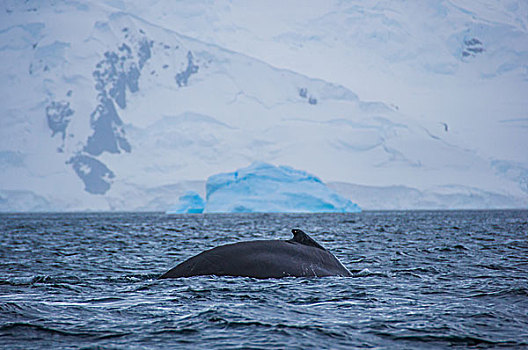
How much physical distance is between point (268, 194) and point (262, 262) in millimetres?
60679

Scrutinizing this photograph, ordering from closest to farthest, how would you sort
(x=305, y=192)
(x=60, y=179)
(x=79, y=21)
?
1. (x=305, y=192)
2. (x=60, y=179)
3. (x=79, y=21)

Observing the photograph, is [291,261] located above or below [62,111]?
below

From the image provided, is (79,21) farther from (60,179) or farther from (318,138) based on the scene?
(318,138)

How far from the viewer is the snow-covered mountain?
122 metres

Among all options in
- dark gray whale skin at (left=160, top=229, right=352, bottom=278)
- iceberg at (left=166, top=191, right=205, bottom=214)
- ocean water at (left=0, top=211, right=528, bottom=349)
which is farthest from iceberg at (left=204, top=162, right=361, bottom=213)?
dark gray whale skin at (left=160, top=229, right=352, bottom=278)

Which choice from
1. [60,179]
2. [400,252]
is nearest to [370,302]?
[400,252]

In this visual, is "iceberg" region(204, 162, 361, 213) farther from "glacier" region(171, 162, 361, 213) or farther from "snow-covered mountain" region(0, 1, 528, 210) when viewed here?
"snow-covered mountain" region(0, 1, 528, 210)

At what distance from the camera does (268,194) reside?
2788 inches

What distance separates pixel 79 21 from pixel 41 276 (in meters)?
166

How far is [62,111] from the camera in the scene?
5768 inches

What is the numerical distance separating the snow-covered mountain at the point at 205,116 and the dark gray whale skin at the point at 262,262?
4015 inches

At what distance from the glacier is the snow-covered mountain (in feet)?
135

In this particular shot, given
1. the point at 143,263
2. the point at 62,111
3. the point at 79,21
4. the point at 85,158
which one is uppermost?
the point at 79,21

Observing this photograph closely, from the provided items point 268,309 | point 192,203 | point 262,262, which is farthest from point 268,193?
point 268,309
